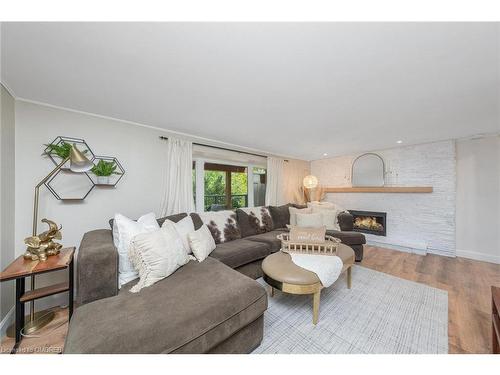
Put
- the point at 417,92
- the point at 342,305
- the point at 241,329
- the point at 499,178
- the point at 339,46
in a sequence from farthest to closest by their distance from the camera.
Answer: the point at 499,178 < the point at 342,305 < the point at 417,92 < the point at 241,329 < the point at 339,46

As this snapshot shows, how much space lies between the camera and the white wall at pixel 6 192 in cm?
152

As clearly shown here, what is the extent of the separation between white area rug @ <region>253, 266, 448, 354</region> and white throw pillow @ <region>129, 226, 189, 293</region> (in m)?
0.91

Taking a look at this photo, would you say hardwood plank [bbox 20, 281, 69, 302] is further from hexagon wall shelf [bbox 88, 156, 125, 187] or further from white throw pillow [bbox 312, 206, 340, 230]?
white throw pillow [bbox 312, 206, 340, 230]

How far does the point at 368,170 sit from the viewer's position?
14.0 ft

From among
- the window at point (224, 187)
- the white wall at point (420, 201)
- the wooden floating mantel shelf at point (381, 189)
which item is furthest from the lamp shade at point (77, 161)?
the white wall at point (420, 201)

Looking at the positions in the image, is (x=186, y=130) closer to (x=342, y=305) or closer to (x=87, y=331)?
(x=87, y=331)

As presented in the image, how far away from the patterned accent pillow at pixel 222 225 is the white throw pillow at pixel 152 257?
3.32 feet

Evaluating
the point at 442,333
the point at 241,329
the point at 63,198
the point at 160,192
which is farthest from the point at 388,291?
the point at 63,198

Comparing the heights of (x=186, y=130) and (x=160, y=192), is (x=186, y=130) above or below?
above

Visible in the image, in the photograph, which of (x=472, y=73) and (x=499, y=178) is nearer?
(x=472, y=73)

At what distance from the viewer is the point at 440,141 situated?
3.41 metres

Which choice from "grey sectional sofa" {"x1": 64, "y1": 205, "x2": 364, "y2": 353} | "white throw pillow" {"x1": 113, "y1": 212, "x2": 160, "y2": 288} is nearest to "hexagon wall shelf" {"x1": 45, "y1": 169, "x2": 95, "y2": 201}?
"grey sectional sofa" {"x1": 64, "y1": 205, "x2": 364, "y2": 353}

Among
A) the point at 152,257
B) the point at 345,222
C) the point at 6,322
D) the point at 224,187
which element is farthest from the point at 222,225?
the point at 345,222

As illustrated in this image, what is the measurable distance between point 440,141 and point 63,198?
19.3 feet
